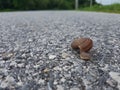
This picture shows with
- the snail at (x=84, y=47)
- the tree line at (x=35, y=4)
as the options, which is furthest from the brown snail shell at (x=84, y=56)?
the tree line at (x=35, y=4)

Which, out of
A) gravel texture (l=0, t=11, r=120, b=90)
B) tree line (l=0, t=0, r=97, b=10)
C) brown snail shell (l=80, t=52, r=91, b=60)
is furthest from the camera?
tree line (l=0, t=0, r=97, b=10)

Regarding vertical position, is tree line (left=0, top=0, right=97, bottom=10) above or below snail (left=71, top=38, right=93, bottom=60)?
below

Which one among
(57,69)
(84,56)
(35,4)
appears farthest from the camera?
(35,4)

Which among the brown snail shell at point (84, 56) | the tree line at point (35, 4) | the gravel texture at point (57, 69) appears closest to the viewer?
the gravel texture at point (57, 69)

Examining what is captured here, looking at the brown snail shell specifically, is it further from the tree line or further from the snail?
the tree line

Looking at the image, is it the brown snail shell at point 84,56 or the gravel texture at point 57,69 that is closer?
the gravel texture at point 57,69

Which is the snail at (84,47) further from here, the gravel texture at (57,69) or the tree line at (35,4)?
the tree line at (35,4)

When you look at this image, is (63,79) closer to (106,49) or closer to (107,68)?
(107,68)

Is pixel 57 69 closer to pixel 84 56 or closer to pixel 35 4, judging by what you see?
pixel 84 56

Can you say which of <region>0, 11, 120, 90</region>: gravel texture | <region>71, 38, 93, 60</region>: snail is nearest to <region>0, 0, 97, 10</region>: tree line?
<region>0, 11, 120, 90</region>: gravel texture

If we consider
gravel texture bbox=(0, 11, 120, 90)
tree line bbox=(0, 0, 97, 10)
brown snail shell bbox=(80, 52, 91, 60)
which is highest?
brown snail shell bbox=(80, 52, 91, 60)

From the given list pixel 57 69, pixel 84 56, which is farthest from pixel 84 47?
pixel 57 69
